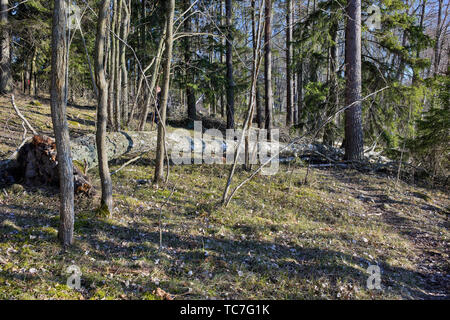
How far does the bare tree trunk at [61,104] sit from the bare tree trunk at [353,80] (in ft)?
29.7

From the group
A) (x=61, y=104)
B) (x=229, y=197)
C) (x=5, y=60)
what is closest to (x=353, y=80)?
(x=229, y=197)

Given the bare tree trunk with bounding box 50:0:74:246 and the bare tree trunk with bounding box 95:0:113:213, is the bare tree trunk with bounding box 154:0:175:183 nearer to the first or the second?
the bare tree trunk with bounding box 95:0:113:213

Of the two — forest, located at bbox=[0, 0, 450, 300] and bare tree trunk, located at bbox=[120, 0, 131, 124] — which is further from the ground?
bare tree trunk, located at bbox=[120, 0, 131, 124]

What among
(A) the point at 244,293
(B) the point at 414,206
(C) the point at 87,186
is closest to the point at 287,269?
(A) the point at 244,293

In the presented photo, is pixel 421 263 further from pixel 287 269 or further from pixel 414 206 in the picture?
pixel 414 206

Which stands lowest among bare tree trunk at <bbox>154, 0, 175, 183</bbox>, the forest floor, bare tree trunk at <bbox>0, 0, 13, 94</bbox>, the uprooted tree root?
the forest floor

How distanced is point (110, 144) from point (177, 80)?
878 cm

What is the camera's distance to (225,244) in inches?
190

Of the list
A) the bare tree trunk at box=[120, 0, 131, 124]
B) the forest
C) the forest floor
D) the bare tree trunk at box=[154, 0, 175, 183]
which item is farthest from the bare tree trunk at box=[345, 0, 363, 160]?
the bare tree trunk at box=[120, 0, 131, 124]

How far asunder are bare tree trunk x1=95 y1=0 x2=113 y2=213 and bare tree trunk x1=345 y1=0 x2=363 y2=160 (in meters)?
8.27

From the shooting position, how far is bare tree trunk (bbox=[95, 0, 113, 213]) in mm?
4449

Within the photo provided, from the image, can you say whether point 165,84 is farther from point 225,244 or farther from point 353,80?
point 353,80

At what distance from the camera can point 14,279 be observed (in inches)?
125

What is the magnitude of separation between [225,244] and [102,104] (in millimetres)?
2999
